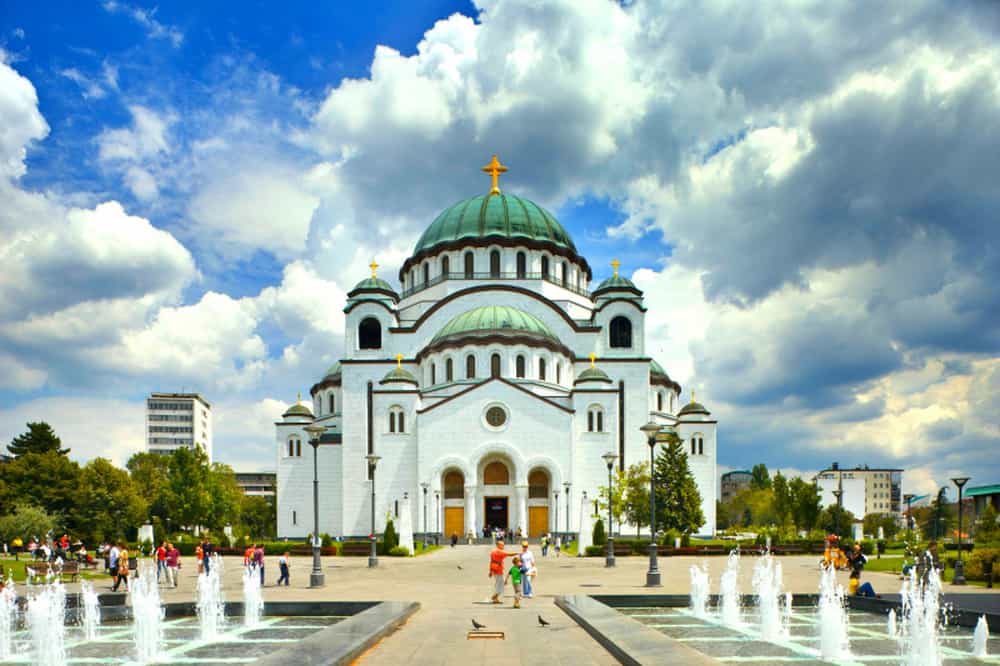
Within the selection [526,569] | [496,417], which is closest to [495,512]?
[496,417]

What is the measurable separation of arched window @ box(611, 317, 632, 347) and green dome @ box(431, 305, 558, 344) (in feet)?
18.9

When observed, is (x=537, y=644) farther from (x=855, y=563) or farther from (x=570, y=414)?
(x=570, y=414)

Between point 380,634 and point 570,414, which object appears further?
point 570,414

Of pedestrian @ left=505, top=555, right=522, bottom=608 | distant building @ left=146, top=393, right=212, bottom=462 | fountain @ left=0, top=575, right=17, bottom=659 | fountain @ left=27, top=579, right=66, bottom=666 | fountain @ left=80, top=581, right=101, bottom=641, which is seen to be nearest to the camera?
fountain @ left=27, top=579, right=66, bottom=666

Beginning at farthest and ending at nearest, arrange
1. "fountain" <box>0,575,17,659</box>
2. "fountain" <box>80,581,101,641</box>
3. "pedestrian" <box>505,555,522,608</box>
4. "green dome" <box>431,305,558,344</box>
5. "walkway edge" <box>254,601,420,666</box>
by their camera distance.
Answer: "green dome" <box>431,305,558,344</box> → "pedestrian" <box>505,555,522,608</box> → "fountain" <box>80,581,101,641</box> → "fountain" <box>0,575,17,659</box> → "walkway edge" <box>254,601,420,666</box>

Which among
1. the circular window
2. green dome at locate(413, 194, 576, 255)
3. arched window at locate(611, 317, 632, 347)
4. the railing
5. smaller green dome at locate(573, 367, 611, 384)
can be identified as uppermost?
green dome at locate(413, 194, 576, 255)

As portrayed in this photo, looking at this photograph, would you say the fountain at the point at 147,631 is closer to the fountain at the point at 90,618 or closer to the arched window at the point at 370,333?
the fountain at the point at 90,618

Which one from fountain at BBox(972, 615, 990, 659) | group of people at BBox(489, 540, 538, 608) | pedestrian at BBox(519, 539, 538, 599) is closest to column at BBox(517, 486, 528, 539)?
group of people at BBox(489, 540, 538, 608)

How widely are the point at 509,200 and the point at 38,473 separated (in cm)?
3853

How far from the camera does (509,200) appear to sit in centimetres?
7231

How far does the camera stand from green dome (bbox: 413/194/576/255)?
228 feet

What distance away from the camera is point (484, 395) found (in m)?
58.4

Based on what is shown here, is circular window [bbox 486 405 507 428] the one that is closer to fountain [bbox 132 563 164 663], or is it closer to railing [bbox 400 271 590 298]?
railing [bbox 400 271 590 298]

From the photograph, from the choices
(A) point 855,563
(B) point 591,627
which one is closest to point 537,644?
(B) point 591,627
